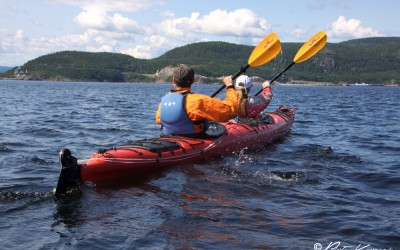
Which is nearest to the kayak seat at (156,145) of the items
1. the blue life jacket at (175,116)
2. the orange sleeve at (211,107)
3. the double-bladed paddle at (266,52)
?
the blue life jacket at (175,116)

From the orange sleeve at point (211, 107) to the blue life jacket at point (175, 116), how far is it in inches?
5.8

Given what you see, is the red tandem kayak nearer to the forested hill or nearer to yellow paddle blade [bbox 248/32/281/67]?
yellow paddle blade [bbox 248/32/281/67]

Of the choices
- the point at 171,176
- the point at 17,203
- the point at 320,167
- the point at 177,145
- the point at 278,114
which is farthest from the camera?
the point at 278,114

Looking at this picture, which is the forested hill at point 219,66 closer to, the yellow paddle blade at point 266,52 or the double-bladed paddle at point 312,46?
the double-bladed paddle at point 312,46

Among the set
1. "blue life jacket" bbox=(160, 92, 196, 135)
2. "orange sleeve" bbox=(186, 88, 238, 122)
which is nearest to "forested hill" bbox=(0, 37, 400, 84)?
"blue life jacket" bbox=(160, 92, 196, 135)

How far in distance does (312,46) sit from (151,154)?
6384mm

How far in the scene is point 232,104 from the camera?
22.7 ft

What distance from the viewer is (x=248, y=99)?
23.7ft

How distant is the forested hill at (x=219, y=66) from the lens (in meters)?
152

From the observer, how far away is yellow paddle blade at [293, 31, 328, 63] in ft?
36.3

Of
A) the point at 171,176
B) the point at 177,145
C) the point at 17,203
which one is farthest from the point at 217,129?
the point at 17,203

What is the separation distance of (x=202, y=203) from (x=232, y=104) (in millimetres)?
2085

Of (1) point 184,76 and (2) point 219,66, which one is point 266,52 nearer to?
(1) point 184,76

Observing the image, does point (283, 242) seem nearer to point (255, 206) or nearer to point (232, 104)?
point (255, 206)
